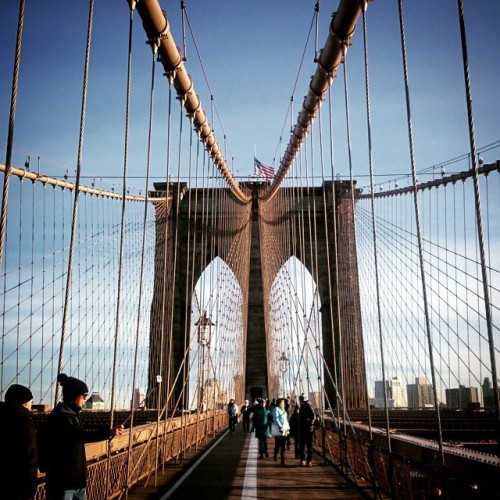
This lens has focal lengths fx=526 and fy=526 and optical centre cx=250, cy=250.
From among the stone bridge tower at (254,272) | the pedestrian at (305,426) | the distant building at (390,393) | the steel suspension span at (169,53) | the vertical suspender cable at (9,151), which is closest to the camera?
the vertical suspender cable at (9,151)

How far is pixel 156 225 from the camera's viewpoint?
72.1 feet

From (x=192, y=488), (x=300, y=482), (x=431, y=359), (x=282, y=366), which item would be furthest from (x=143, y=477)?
(x=282, y=366)

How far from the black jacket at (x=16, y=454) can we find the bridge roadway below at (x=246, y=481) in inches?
125

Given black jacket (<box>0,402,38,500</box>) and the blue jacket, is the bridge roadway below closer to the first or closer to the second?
the blue jacket

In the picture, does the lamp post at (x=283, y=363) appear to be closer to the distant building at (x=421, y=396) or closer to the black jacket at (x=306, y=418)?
the distant building at (x=421, y=396)

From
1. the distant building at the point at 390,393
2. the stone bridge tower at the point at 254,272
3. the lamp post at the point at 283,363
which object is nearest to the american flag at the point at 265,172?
the stone bridge tower at the point at 254,272

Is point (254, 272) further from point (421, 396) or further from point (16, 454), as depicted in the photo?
point (16, 454)

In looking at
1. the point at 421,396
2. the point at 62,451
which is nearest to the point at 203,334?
the point at 421,396

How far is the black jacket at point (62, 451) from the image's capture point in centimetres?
276

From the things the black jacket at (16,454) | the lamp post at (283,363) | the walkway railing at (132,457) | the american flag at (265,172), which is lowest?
the walkway railing at (132,457)

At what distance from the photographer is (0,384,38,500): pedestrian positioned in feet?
7.35

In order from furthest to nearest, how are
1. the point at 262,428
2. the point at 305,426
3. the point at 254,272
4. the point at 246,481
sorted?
the point at 254,272
the point at 262,428
the point at 305,426
the point at 246,481

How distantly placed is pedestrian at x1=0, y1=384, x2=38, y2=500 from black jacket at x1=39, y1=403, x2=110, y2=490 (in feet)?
1.45

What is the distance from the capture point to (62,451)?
279 cm
